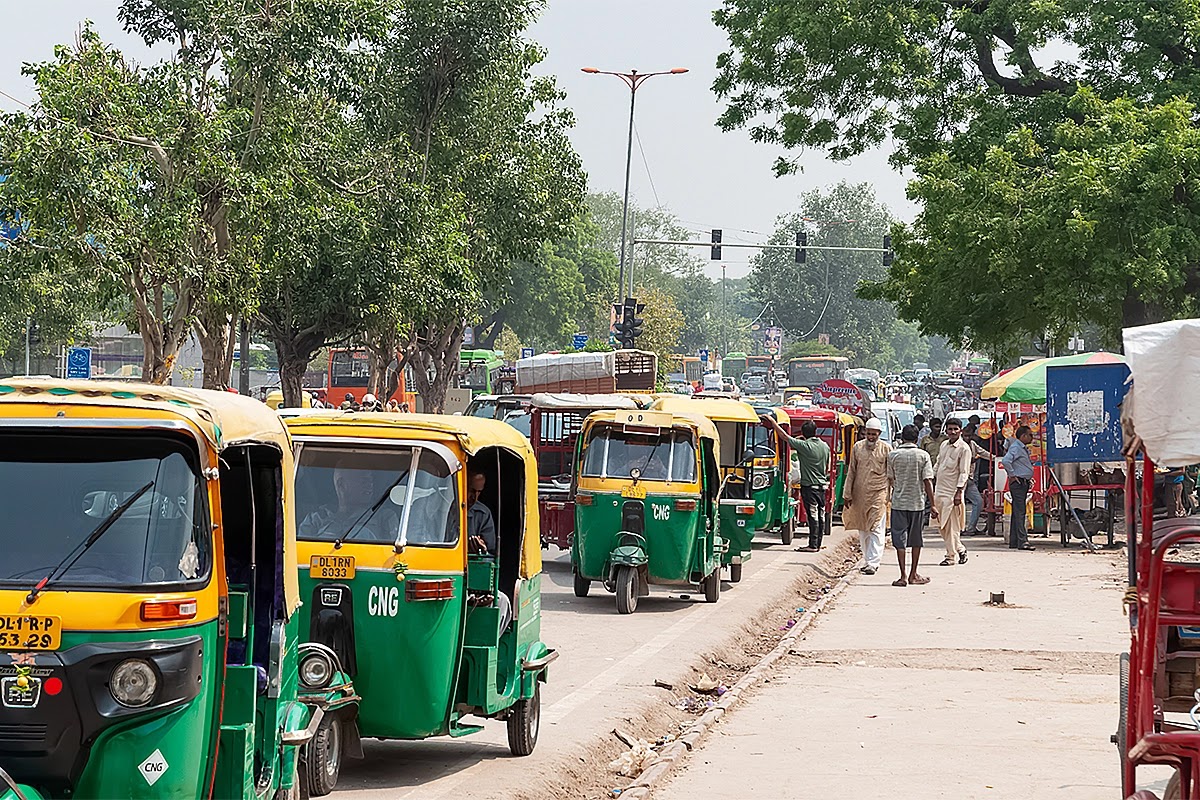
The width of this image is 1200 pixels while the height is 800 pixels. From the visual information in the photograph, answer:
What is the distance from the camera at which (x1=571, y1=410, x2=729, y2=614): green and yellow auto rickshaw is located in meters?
16.5

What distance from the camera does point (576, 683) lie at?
12.4m

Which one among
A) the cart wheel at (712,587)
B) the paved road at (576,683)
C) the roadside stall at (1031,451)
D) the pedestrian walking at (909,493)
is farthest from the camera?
the roadside stall at (1031,451)

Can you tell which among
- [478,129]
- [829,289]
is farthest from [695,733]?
[829,289]

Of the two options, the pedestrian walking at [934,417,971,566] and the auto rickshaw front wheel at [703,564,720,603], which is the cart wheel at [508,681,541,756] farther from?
the pedestrian walking at [934,417,971,566]

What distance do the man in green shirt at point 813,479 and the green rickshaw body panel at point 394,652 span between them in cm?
1661

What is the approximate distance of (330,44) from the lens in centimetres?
2597

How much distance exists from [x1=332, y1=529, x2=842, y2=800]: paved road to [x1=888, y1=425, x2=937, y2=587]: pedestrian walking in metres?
1.56

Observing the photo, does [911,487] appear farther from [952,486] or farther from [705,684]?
[705,684]

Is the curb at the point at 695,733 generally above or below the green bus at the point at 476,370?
below

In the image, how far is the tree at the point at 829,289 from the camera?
132m

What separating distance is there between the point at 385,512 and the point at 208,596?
116 inches

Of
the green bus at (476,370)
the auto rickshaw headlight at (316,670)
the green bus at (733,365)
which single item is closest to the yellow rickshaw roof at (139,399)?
the auto rickshaw headlight at (316,670)

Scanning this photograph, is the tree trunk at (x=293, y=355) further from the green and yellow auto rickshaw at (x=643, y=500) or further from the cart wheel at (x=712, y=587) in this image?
the green and yellow auto rickshaw at (x=643, y=500)

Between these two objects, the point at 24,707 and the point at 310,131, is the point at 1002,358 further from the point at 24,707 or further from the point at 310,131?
the point at 24,707
